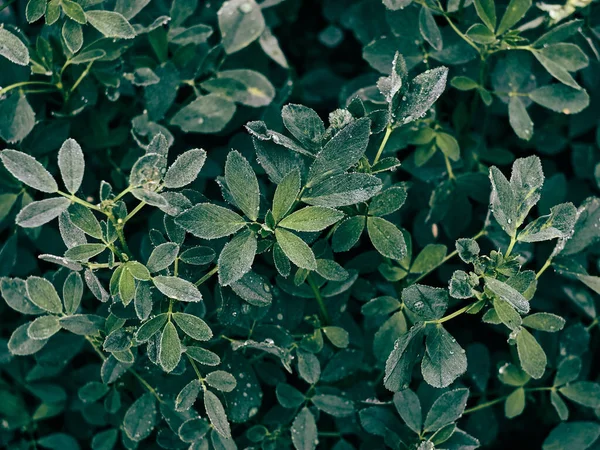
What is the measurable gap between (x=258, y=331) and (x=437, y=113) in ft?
2.71

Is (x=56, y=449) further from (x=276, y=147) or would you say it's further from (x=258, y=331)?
(x=276, y=147)

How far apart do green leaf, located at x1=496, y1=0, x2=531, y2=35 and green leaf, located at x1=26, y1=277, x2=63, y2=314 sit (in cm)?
126

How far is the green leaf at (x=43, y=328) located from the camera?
4.80ft

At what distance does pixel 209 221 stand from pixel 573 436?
3.60ft

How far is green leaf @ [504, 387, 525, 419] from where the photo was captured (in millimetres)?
1649

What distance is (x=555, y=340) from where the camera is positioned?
5.83ft

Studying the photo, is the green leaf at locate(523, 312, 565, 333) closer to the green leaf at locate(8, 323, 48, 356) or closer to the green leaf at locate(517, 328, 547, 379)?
the green leaf at locate(517, 328, 547, 379)

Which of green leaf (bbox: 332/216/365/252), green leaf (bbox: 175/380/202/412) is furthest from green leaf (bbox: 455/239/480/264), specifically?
green leaf (bbox: 175/380/202/412)

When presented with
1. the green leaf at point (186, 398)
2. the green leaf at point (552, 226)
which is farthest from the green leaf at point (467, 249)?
the green leaf at point (186, 398)

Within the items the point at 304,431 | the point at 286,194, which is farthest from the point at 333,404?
the point at 286,194

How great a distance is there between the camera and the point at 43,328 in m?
1.48

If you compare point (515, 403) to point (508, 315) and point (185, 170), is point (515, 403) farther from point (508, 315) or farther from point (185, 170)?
point (185, 170)

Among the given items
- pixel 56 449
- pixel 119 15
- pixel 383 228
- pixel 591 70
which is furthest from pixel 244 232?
pixel 591 70

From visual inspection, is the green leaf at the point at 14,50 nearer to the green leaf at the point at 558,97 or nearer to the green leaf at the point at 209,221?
the green leaf at the point at 209,221
